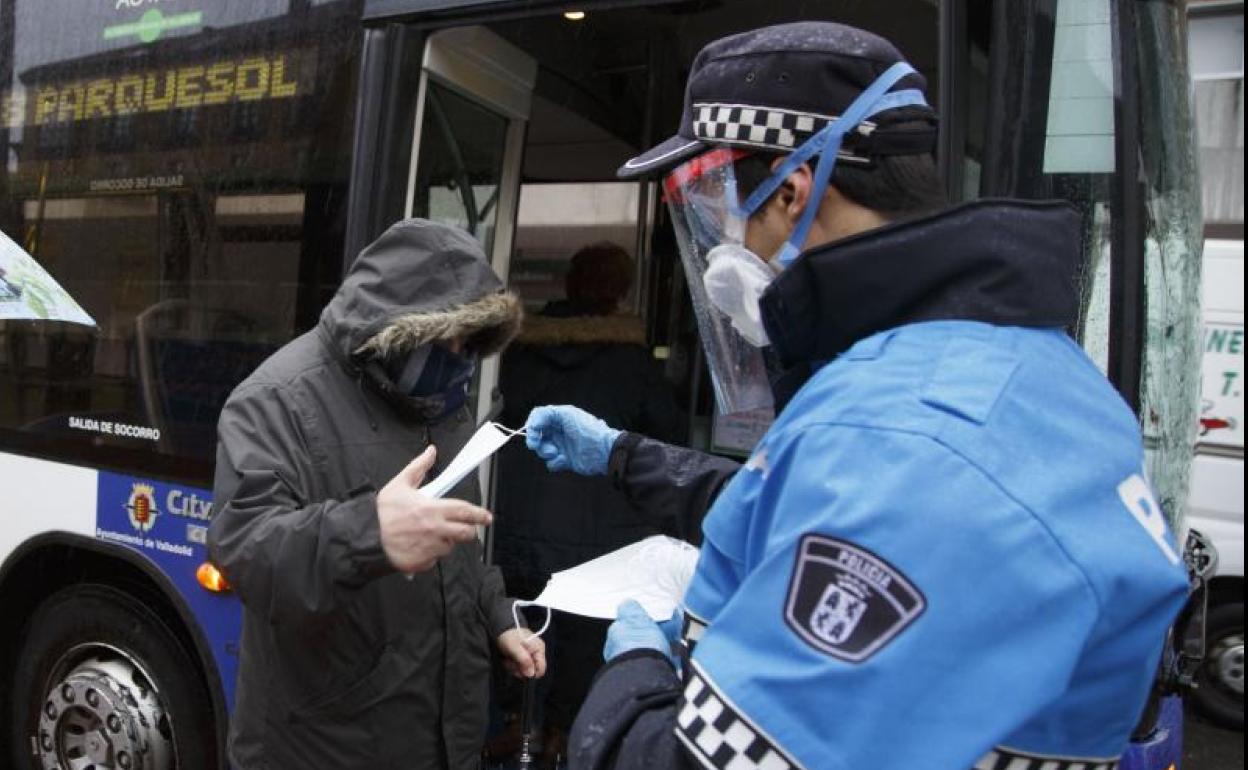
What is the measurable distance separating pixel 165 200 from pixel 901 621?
2893mm

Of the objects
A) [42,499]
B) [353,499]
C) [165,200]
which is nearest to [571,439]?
[353,499]

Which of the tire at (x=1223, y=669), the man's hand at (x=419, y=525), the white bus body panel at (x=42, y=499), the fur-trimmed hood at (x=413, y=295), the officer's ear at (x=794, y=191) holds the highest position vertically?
the officer's ear at (x=794, y=191)

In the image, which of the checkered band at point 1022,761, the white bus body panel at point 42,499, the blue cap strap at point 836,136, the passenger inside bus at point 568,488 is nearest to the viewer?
the checkered band at point 1022,761

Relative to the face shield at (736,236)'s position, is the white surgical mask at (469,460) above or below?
below

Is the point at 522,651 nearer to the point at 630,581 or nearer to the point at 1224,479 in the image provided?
the point at 630,581

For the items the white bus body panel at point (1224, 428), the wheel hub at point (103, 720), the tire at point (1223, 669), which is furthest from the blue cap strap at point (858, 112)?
the tire at point (1223, 669)

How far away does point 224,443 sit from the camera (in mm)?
2012

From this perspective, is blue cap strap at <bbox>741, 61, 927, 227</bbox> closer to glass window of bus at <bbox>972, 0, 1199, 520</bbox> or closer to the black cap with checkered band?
the black cap with checkered band

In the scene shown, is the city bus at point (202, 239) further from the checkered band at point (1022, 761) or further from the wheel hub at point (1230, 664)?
the wheel hub at point (1230, 664)

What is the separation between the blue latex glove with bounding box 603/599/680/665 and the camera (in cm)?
142

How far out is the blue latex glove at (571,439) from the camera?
2312 mm

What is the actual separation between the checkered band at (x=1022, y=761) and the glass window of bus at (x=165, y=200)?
7.41 feet

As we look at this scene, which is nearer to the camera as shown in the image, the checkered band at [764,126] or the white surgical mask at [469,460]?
the checkered band at [764,126]

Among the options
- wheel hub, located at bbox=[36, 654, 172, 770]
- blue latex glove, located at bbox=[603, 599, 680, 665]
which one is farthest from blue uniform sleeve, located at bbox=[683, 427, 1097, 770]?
wheel hub, located at bbox=[36, 654, 172, 770]
